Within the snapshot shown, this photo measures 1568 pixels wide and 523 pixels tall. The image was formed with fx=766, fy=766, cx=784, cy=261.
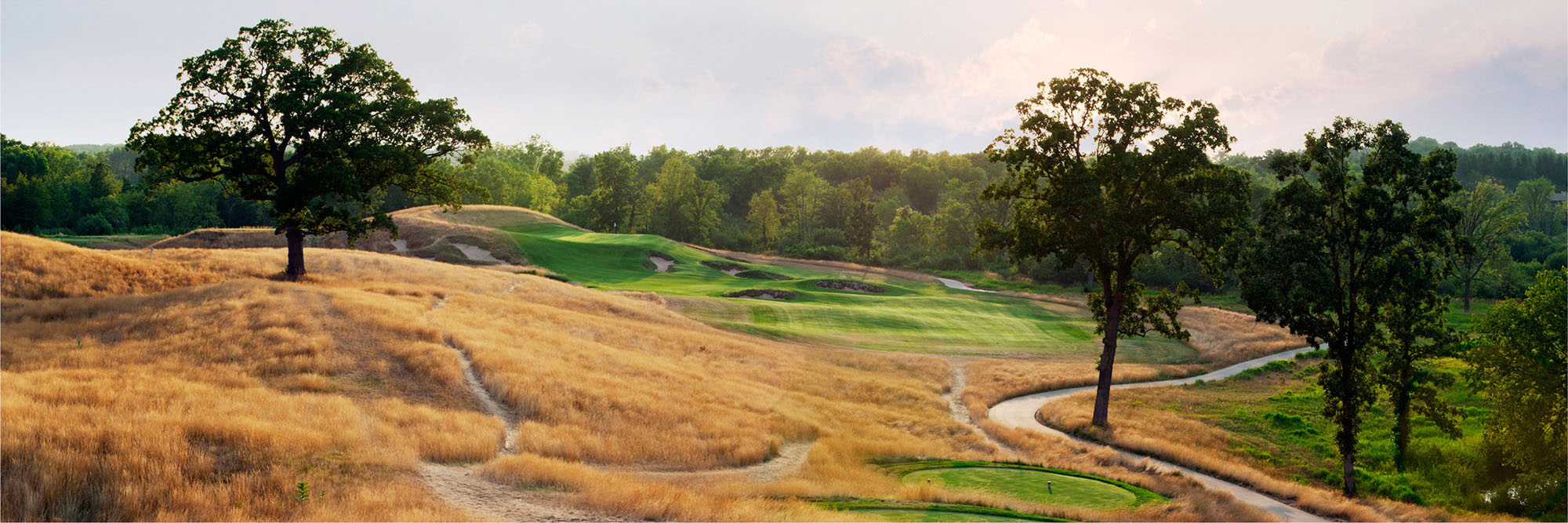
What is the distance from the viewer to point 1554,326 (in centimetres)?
2384

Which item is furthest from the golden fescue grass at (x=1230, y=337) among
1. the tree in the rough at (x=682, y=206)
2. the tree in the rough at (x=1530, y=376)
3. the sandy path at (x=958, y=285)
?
the tree in the rough at (x=682, y=206)

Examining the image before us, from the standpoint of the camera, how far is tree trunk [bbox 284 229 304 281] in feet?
104

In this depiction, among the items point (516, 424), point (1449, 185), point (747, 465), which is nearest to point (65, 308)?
point (516, 424)

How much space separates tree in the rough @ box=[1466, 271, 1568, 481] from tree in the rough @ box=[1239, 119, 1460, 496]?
5669 millimetres

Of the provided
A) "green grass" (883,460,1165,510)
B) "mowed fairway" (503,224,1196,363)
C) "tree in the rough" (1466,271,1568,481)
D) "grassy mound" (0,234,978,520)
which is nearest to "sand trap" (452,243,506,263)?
"mowed fairway" (503,224,1196,363)

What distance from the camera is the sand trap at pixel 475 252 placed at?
58.5 m

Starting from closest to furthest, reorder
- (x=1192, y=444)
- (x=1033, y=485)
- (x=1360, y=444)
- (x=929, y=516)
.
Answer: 1. (x=929, y=516)
2. (x=1033, y=485)
3. (x=1192, y=444)
4. (x=1360, y=444)

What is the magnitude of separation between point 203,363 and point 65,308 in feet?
29.9

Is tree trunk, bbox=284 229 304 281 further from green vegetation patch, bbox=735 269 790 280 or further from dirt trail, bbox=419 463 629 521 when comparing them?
green vegetation patch, bbox=735 269 790 280

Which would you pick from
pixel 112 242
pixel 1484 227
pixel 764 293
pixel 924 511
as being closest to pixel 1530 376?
pixel 924 511

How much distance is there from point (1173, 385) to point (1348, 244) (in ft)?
56.8

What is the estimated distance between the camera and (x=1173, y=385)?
36.9 metres

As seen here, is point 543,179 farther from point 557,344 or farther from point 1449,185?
point 1449,185

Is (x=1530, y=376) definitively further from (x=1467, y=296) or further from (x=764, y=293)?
(x=1467, y=296)
